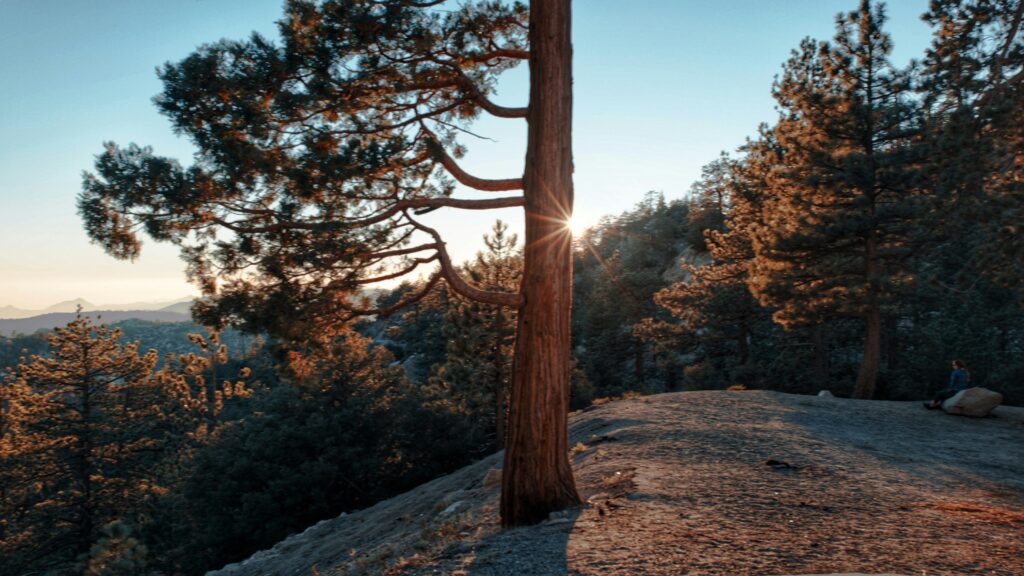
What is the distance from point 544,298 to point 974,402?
508 inches

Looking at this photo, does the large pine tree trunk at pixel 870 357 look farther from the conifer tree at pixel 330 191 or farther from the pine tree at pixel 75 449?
the pine tree at pixel 75 449

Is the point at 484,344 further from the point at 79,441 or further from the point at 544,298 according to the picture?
the point at 79,441

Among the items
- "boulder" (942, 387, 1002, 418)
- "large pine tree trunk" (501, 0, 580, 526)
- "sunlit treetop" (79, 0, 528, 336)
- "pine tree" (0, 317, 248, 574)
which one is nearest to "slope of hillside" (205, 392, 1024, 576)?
"boulder" (942, 387, 1002, 418)

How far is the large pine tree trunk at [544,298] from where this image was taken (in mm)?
6340

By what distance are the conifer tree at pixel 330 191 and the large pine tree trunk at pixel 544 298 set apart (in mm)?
17

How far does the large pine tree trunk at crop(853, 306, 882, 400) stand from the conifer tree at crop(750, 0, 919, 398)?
32mm

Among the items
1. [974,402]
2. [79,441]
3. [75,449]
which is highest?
[974,402]

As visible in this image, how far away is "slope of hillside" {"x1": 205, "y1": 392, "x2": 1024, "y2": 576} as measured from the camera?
14.5 feet

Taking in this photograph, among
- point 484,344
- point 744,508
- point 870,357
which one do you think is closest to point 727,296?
point 870,357

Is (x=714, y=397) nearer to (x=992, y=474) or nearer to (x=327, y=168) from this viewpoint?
(x=992, y=474)

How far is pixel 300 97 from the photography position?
649cm

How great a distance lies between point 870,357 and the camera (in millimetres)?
17062

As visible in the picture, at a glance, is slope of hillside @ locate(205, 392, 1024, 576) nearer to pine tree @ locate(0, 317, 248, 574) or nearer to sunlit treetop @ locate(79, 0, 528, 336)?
sunlit treetop @ locate(79, 0, 528, 336)

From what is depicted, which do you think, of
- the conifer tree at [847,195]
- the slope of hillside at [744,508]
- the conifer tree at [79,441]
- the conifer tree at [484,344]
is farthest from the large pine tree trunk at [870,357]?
the conifer tree at [79,441]
